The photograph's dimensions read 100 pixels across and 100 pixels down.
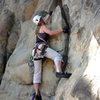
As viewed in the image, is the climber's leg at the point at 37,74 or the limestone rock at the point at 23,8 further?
the limestone rock at the point at 23,8

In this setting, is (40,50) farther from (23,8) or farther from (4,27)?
(4,27)

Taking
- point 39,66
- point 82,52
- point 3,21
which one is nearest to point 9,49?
point 3,21

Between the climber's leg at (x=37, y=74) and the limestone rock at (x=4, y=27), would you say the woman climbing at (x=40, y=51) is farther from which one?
the limestone rock at (x=4, y=27)

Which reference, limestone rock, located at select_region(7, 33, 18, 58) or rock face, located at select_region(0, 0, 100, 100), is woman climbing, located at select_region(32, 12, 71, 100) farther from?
limestone rock, located at select_region(7, 33, 18, 58)

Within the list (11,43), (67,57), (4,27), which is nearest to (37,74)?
(67,57)

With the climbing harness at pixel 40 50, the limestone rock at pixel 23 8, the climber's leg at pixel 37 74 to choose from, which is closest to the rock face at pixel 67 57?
the limestone rock at pixel 23 8

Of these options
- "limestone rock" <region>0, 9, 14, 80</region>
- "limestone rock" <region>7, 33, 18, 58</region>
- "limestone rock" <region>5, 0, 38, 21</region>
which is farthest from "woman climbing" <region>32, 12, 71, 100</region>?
"limestone rock" <region>0, 9, 14, 80</region>

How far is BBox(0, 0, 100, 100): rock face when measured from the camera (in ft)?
19.7

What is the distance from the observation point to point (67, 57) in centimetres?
793

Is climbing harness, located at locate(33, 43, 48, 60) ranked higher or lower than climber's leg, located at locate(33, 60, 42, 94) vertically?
higher

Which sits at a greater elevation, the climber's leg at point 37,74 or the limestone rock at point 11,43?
the limestone rock at point 11,43

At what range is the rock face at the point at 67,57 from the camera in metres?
5.99

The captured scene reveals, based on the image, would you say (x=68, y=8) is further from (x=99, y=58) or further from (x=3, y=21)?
(x=3, y=21)

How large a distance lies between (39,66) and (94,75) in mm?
2819
